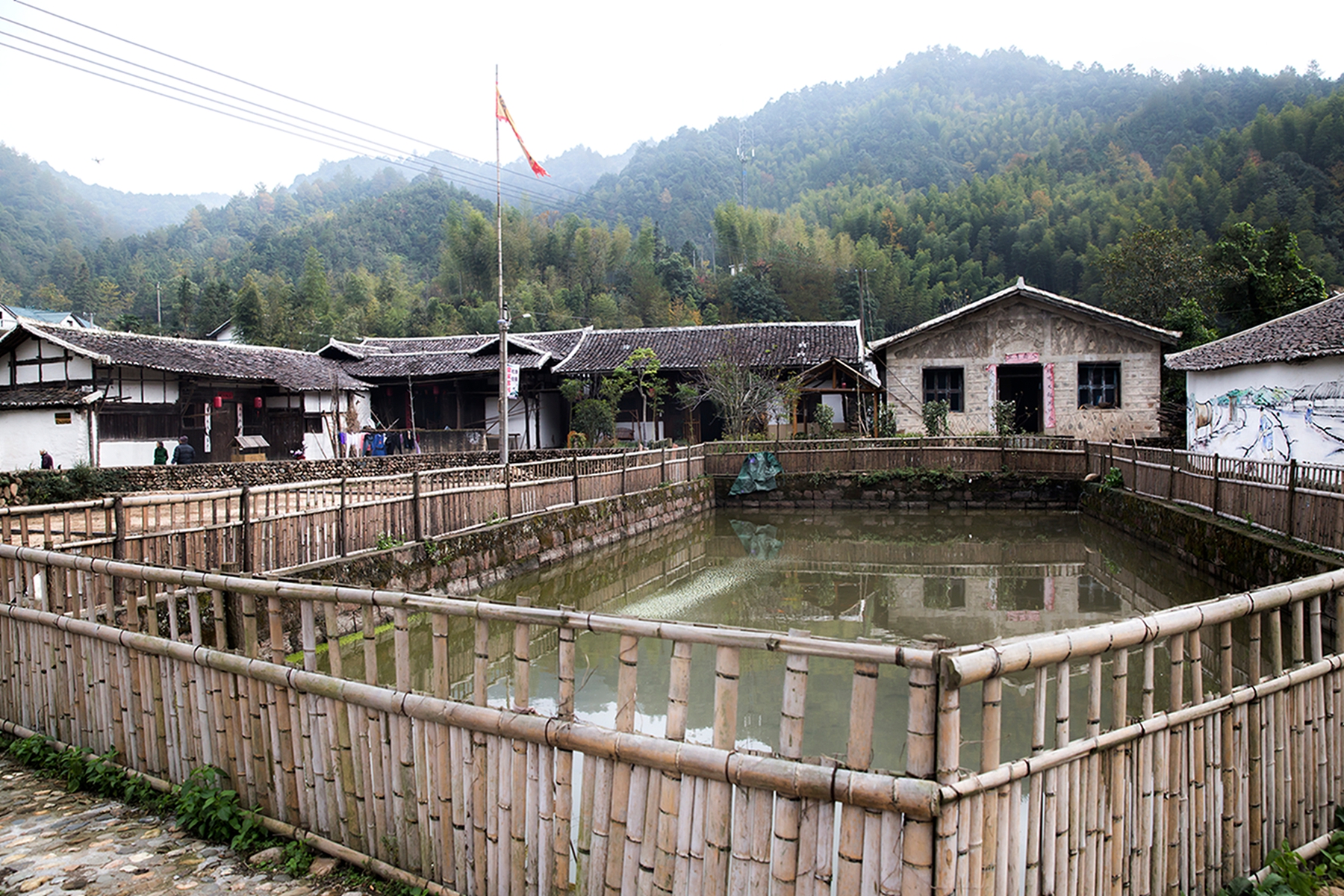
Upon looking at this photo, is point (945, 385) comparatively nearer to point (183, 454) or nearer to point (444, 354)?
point (444, 354)

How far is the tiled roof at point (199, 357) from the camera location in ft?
60.4

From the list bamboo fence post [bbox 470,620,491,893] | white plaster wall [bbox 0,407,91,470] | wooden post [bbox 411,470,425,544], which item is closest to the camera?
bamboo fence post [bbox 470,620,491,893]

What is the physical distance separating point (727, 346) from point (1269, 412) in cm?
1494

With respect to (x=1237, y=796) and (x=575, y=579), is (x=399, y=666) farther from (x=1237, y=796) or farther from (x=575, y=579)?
(x=575, y=579)

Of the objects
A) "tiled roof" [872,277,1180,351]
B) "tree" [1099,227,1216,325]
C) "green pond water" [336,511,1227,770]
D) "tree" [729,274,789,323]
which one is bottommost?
"green pond water" [336,511,1227,770]

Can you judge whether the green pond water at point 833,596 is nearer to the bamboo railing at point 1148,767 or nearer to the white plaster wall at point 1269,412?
the bamboo railing at point 1148,767

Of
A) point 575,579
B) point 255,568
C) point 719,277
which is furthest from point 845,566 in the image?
point 719,277

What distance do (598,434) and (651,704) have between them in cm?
1978

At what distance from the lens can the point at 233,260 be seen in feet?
221

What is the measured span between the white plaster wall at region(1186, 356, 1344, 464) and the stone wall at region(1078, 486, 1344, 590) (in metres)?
2.68

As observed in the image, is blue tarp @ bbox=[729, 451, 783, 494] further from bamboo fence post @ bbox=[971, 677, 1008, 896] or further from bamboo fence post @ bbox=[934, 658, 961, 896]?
bamboo fence post @ bbox=[934, 658, 961, 896]

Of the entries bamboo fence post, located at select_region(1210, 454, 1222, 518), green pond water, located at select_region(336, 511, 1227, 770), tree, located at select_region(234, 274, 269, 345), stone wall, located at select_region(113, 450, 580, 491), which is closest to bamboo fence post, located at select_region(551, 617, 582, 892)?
green pond water, located at select_region(336, 511, 1227, 770)

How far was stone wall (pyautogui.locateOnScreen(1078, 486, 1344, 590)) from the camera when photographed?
8.23 metres

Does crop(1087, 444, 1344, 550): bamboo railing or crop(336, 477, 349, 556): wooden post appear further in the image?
crop(1087, 444, 1344, 550): bamboo railing
